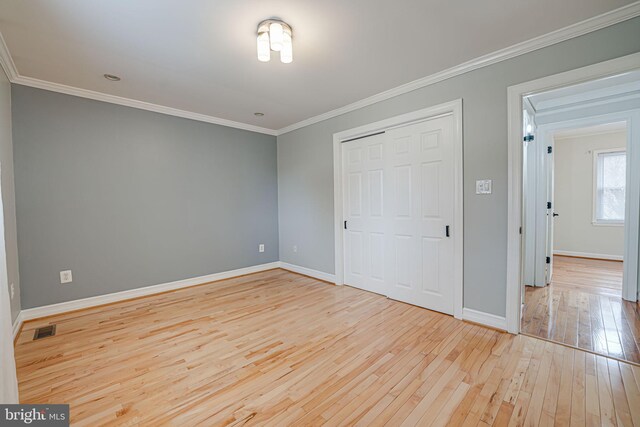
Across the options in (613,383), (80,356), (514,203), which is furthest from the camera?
(514,203)

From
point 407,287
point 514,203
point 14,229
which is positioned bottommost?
point 407,287

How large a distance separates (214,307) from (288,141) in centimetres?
303

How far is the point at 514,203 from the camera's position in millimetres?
2387

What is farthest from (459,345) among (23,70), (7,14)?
(23,70)

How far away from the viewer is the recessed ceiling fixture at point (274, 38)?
1.98 metres

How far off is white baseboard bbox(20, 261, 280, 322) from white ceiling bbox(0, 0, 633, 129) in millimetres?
2535

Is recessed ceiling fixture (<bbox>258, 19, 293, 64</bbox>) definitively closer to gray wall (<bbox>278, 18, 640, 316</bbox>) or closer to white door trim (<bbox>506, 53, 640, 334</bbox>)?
gray wall (<bbox>278, 18, 640, 316</bbox>)

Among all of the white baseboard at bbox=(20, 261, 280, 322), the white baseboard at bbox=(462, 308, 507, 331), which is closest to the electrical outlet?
the white baseboard at bbox=(20, 261, 280, 322)

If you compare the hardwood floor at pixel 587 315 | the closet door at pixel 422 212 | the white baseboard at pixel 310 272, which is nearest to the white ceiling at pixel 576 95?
the closet door at pixel 422 212

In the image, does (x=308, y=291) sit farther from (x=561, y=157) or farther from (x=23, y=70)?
(x=561, y=157)

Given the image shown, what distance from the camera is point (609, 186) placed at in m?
5.45

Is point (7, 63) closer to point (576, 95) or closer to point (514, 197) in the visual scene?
point (514, 197)

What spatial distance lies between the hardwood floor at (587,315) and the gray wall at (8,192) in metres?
4.91

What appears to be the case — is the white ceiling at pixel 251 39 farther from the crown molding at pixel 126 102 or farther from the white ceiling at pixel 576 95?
the white ceiling at pixel 576 95
